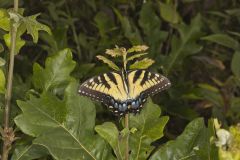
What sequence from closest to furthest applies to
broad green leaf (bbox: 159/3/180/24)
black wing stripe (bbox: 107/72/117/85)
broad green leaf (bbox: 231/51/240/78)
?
black wing stripe (bbox: 107/72/117/85), broad green leaf (bbox: 231/51/240/78), broad green leaf (bbox: 159/3/180/24)

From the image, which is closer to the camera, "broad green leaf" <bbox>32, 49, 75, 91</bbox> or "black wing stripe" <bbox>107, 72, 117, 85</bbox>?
"black wing stripe" <bbox>107, 72, 117, 85</bbox>

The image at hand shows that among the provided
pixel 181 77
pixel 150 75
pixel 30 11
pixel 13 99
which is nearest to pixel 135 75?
pixel 150 75

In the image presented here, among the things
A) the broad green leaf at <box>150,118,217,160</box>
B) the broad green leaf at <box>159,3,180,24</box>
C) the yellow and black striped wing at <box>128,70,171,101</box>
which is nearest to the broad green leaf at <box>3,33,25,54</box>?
the yellow and black striped wing at <box>128,70,171,101</box>

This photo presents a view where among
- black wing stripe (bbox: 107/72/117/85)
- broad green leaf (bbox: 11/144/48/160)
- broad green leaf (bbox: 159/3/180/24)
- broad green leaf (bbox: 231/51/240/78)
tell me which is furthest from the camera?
broad green leaf (bbox: 159/3/180/24)

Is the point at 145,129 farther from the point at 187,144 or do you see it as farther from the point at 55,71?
the point at 55,71

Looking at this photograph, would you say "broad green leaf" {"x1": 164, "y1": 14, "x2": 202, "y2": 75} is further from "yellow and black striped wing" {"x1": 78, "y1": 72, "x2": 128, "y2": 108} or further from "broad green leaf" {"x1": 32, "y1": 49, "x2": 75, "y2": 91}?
"yellow and black striped wing" {"x1": 78, "y1": 72, "x2": 128, "y2": 108}

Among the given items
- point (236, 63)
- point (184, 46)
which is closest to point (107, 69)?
point (184, 46)
